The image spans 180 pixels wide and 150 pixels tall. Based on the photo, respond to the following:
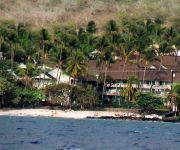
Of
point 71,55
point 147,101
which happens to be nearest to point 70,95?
point 71,55

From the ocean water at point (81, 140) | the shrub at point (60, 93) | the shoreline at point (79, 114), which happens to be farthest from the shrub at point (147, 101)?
the ocean water at point (81, 140)

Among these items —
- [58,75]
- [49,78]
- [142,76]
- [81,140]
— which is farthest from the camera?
[58,75]

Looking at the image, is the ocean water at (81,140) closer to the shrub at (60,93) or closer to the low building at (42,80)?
the shrub at (60,93)

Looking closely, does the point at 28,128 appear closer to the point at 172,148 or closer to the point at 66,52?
the point at 172,148

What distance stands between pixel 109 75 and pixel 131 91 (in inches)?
725

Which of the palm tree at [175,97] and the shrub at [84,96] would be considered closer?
the palm tree at [175,97]

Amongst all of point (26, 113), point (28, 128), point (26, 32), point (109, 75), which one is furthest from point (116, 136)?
point (26, 32)

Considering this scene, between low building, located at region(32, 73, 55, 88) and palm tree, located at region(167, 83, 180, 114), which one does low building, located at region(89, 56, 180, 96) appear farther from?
palm tree, located at region(167, 83, 180, 114)

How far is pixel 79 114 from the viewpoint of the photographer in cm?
11581

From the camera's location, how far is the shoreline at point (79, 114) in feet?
370

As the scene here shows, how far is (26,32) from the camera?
154 metres

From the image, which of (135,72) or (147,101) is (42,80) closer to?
(135,72)

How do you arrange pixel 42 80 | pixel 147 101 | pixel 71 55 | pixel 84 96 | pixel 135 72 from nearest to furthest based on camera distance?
pixel 147 101, pixel 84 96, pixel 71 55, pixel 42 80, pixel 135 72

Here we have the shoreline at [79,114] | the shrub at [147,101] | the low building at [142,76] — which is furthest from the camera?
the low building at [142,76]
